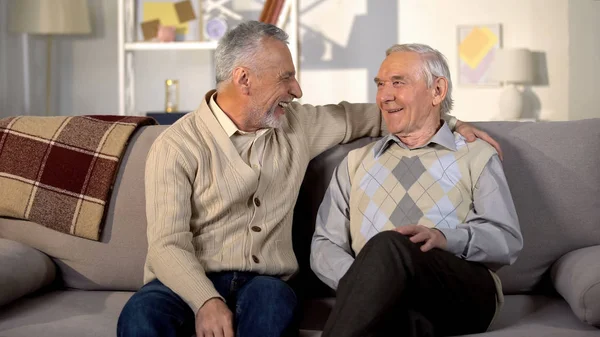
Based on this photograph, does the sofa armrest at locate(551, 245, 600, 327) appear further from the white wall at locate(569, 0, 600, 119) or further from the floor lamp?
the floor lamp

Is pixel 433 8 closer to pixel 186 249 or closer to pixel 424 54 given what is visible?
pixel 424 54

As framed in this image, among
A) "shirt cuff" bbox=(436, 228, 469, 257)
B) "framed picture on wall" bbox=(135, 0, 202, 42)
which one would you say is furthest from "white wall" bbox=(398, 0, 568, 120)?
"shirt cuff" bbox=(436, 228, 469, 257)

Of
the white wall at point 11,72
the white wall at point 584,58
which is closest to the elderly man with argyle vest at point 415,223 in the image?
the white wall at point 584,58

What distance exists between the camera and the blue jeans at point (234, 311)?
5.99 feet

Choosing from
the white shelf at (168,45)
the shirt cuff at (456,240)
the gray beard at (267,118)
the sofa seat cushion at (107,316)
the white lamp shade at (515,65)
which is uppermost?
the white shelf at (168,45)

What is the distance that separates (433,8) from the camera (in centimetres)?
598

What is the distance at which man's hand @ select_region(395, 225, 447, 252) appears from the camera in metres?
1.80

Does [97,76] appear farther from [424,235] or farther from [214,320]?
[424,235]

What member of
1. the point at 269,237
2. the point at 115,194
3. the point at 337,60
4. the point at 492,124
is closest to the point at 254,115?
the point at 269,237

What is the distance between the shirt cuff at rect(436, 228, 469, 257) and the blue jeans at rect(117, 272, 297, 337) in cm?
39

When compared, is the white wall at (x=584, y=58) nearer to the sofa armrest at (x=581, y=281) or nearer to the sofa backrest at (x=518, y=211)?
the sofa backrest at (x=518, y=211)

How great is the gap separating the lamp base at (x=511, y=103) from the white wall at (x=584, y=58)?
35 cm

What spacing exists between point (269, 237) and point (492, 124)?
0.72 meters

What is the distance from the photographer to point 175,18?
584cm
